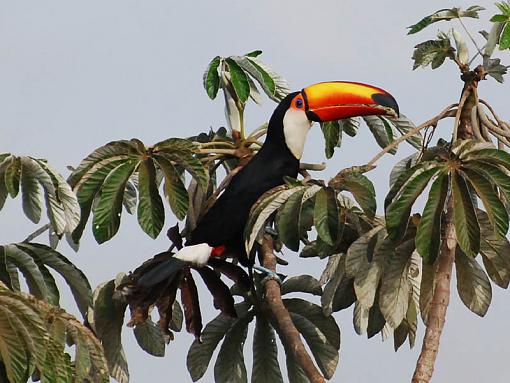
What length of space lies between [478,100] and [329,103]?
134cm

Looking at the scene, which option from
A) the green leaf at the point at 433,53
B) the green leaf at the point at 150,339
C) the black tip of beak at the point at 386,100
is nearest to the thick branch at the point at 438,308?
the green leaf at the point at 433,53

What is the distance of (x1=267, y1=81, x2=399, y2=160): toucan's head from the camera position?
727 cm

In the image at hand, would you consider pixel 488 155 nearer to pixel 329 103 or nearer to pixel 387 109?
pixel 387 109

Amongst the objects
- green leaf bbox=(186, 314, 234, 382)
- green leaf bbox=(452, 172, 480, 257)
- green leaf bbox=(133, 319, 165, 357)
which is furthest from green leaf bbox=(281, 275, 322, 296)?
green leaf bbox=(452, 172, 480, 257)

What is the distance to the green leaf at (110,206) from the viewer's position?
5918mm

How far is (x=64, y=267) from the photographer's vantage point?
6551mm

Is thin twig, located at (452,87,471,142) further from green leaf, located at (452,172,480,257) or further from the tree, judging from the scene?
green leaf, located at (452,172,480,257)

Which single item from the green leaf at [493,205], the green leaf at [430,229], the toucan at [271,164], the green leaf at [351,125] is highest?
the green leaf at [351,125]

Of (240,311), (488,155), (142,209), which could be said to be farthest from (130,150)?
(488,155)

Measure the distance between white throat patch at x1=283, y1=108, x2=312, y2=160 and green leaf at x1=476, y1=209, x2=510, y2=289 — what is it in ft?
5.53

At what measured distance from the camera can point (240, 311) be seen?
7.00m

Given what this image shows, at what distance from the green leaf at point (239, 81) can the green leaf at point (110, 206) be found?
1219 millimetres

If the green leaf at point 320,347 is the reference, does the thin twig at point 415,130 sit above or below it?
above

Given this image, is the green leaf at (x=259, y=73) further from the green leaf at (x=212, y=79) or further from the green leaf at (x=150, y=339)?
the green leaf at (x=150, y=339)
